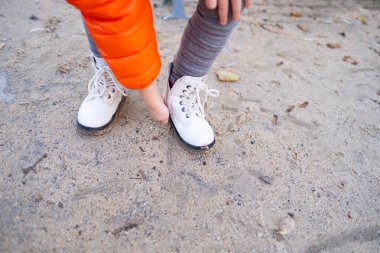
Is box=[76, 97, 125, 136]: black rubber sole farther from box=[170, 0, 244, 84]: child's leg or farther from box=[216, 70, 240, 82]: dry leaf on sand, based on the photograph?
box=[216, 70, 240, 82]: dry leaf on sand

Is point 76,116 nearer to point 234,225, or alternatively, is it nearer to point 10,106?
point 10,106

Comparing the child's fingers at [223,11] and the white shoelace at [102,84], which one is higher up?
the child's fingers at [223,11]

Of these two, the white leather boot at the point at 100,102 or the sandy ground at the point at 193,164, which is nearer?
the sandy ground at the point at 193,164

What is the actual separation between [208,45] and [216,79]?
0.60m

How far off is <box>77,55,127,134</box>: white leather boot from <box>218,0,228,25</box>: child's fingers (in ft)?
1.56

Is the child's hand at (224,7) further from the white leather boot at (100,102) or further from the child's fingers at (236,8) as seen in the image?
the white leather boot at (100,102)

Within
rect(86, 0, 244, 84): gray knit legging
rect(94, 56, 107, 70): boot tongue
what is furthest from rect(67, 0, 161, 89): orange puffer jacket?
rect(94, 56, 107, 70): boot tongue

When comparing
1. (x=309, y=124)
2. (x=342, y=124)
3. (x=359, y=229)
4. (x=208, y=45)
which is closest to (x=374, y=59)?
(x=342, y=124)

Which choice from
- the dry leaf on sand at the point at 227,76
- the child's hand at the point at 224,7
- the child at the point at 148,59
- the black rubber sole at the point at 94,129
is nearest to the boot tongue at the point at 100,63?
the child at the point at 148,59

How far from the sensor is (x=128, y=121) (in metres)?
1.19

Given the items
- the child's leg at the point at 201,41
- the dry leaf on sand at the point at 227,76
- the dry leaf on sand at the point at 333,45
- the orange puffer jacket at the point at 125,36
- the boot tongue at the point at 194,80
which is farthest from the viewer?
the dry leaf on sand at the point at 333,45

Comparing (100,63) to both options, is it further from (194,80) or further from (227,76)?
(227,76)

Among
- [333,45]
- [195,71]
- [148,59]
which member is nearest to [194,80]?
[195,71]

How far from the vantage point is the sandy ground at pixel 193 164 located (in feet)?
2.91
